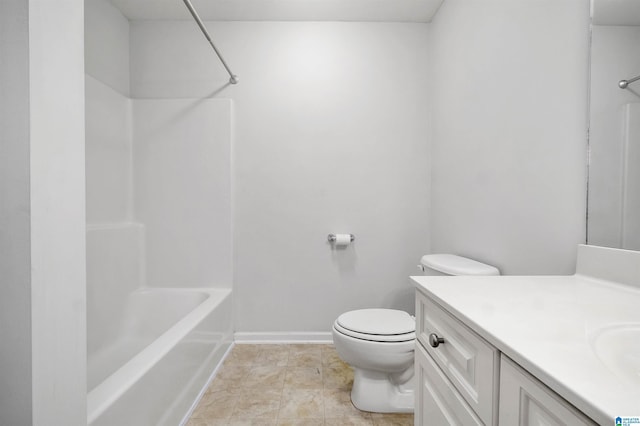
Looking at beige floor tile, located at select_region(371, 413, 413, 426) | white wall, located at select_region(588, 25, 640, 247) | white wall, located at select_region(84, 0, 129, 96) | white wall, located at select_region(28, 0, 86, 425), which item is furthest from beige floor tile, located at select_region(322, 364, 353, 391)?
white wall, located at select_region(84, 0, 129, 96)

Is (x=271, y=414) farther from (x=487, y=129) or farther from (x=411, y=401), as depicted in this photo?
(x=487, y=129)

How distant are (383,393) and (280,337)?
37.4 inches

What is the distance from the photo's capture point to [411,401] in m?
1.49

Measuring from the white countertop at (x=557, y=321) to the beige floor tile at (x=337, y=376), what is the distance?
3.57 ft

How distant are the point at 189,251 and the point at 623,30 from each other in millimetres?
2411

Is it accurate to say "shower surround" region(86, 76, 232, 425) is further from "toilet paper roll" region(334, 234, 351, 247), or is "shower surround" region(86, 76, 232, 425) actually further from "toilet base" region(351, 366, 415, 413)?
"toilet base" region(351, 366, 415, 413)

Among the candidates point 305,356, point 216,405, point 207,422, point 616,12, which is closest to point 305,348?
point 305,356

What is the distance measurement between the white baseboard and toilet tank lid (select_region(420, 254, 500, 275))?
0.99 meters

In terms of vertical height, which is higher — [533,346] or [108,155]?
[108,155]

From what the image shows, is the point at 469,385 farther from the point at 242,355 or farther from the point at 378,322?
the point at 242,355

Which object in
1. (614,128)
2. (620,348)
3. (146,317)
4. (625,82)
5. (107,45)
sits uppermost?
(107,45)

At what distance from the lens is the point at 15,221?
1.81 ft

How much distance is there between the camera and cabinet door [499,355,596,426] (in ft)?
1.32

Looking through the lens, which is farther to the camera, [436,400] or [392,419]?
[392,419]
